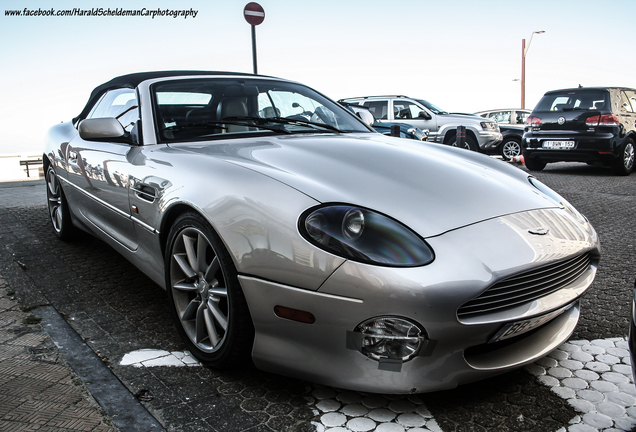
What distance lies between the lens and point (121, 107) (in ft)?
12.0

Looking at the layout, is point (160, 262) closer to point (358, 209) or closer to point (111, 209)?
point (111, 209)

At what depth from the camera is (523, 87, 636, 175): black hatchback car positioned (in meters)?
9.44

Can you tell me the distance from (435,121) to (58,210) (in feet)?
34.5

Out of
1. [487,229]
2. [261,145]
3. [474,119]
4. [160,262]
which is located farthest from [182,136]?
[474,119]

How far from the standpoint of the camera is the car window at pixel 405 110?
13547 millimetres

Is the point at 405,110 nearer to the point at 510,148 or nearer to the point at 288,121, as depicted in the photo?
the point at 510,148

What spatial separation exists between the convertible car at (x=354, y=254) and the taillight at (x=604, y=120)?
307 inches

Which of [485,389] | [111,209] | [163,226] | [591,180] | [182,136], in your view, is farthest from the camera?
[591,180]

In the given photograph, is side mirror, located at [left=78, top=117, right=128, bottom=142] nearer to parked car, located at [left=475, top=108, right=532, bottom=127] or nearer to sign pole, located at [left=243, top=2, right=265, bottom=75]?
sign pole, located at [left=243, top=2, right=265, bottom=75]

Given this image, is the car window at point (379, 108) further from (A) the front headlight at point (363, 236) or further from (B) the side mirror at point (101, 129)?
(A) the front headlight at point (363, 236)

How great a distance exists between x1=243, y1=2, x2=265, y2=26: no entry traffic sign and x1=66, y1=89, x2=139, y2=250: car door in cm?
566

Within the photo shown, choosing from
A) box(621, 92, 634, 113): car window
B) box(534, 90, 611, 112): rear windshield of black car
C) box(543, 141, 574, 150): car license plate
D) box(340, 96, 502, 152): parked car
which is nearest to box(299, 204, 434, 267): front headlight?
box(543, 141, 574, 150): car license plate

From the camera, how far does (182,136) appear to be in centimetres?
297

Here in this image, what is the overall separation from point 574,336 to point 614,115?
8109mm
